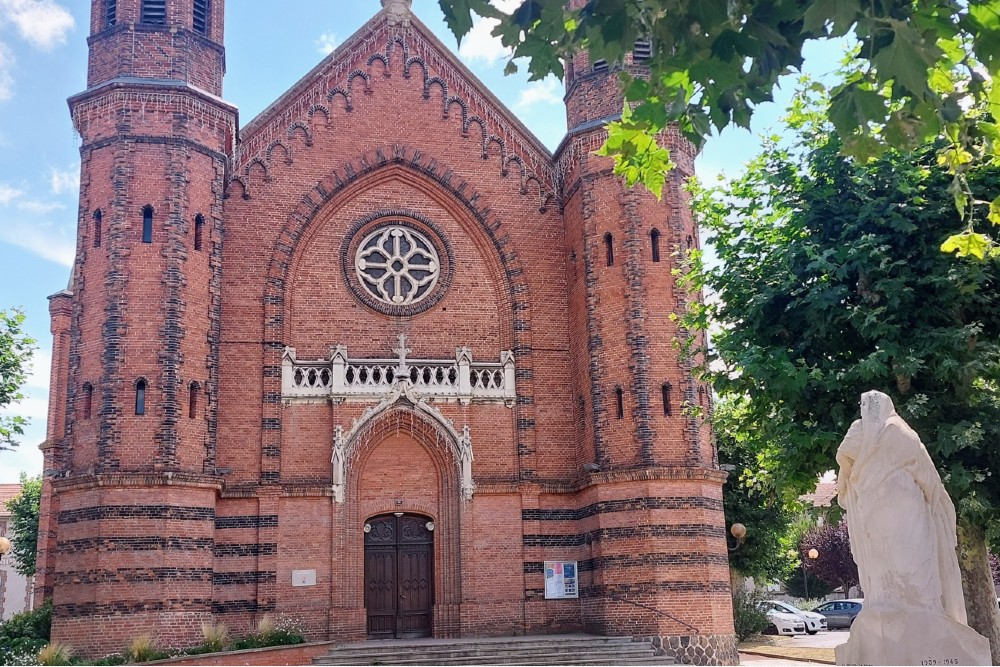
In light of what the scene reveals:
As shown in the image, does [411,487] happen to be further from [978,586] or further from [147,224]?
[978,586]

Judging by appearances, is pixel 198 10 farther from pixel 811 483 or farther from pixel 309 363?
pixel 811 483

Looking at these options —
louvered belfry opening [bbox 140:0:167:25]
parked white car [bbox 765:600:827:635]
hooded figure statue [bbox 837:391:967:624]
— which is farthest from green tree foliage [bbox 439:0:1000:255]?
parked white car [bbox 765:600:827:635]

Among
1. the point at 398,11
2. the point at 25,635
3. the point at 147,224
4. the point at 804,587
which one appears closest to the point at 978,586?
the point at 147,224

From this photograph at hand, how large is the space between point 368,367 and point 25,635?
29.5ft

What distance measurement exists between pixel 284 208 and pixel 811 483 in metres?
13.8

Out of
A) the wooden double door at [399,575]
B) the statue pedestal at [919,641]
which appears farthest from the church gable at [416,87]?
the statue pedestal at [919,641]

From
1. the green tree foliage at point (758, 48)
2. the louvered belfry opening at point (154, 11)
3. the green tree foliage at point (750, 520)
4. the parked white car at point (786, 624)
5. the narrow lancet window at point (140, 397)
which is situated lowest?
the parked white car at point (786, 624)

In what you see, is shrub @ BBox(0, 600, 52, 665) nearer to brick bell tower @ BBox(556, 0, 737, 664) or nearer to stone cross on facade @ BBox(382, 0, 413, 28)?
brick bell tower @ BBox(556, 0, 737, 664)

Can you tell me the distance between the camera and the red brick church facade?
2044 cm

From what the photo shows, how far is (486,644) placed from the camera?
2041 cm

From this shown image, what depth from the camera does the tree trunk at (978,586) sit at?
14.0 m

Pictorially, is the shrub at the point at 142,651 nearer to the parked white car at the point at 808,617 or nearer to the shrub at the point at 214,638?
the shrub at the point at 214,638

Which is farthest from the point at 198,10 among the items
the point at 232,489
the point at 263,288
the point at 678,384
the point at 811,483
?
the point at 811,483

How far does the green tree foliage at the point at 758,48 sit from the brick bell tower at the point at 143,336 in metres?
15.7
